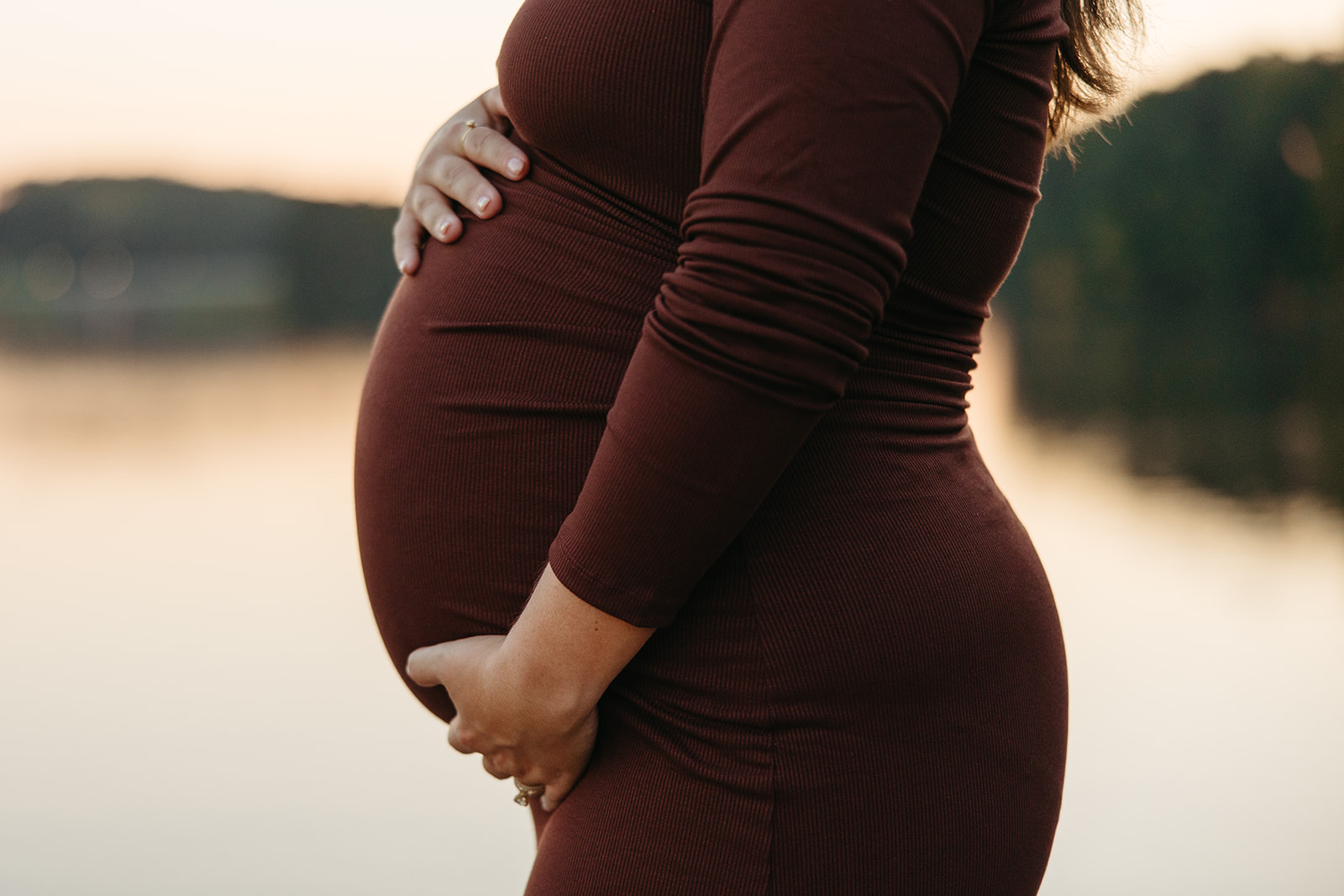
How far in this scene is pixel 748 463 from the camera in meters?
0.63

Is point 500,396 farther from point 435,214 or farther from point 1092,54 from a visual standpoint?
point 1092,54

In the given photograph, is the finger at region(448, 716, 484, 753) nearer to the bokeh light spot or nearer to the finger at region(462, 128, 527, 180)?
the finger at region(462, 128, 527, 180)

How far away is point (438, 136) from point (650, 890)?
65 centimetres

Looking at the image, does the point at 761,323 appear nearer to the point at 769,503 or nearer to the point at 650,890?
the point at 769,503

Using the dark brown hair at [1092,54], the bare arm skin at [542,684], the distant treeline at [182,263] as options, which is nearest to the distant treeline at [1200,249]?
the dark brown hair at [1092,54]

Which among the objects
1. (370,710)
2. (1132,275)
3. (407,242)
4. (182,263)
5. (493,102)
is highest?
(1132,275)

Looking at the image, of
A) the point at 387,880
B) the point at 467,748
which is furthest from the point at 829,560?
the point at 387,880

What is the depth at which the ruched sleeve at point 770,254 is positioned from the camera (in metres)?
0.59

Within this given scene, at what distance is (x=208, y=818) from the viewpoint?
3.17m

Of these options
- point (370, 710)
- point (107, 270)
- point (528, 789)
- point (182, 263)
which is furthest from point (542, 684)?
point (107, 270)

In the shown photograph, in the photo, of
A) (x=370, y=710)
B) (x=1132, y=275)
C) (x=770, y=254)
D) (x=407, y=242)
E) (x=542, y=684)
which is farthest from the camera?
(x=1132, y=275)

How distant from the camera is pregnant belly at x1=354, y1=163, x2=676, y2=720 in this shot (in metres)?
0.75

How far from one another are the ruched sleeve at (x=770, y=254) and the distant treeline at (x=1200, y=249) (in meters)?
12.0

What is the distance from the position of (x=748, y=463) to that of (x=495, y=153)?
1.17 feet
